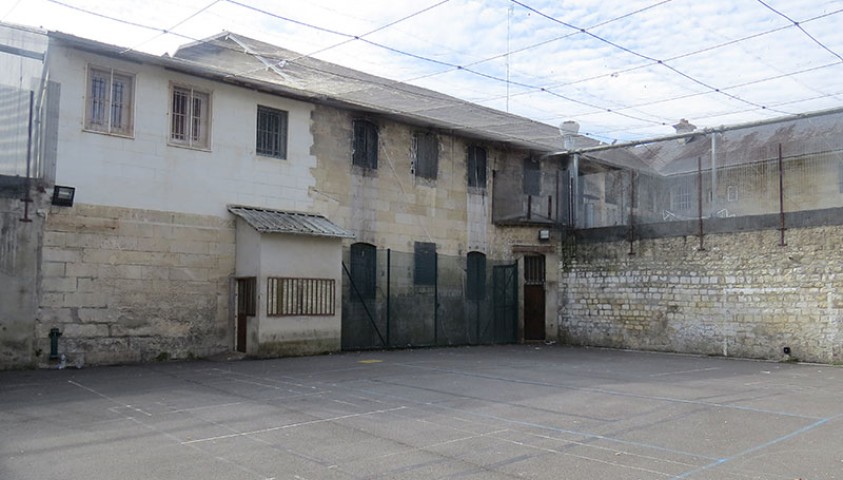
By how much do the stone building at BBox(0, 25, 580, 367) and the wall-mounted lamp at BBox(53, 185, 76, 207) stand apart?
31 mm

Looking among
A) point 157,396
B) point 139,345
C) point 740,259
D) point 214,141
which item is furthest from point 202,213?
point 740,259

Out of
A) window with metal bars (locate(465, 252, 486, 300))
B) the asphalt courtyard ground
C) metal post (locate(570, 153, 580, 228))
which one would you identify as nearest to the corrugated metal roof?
the asphalt courtyard ground

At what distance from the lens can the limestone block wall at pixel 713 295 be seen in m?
14.5

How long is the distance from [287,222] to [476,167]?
703 centimetres

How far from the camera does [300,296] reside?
1433cm

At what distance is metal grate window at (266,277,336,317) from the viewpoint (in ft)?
45.3

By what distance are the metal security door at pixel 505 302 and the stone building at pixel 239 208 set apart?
0.41 metres

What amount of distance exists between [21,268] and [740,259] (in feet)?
49.7

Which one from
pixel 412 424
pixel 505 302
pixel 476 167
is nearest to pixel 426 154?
pixel 476 167

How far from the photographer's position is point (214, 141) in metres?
14.1

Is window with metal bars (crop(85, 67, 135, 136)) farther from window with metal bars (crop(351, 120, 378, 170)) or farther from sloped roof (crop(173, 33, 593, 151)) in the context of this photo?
window with metal bars (crop(351, 120, 378, 170))

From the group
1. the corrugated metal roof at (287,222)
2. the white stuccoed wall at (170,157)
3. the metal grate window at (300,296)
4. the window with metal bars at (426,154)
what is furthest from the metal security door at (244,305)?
the window with metal bars at (426,154)

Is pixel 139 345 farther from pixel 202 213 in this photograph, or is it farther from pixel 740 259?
pixel 740 259

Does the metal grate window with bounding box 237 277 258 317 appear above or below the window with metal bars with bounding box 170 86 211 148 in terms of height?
below
